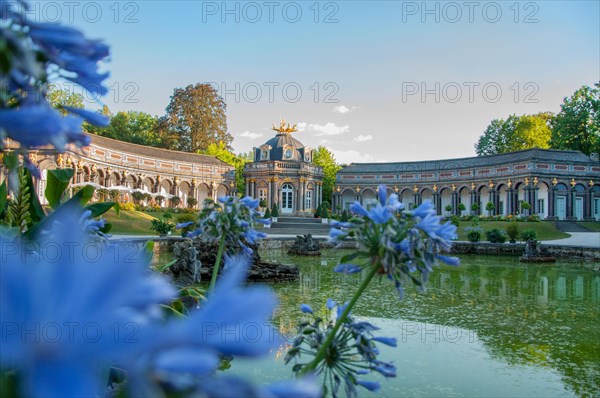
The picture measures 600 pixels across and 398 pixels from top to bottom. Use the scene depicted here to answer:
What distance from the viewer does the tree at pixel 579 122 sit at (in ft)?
120

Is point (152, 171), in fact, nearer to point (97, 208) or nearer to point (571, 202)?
point (571, 202)

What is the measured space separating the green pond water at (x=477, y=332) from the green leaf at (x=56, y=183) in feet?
4.11

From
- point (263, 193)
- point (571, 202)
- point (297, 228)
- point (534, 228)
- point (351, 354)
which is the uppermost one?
point (263, 193)

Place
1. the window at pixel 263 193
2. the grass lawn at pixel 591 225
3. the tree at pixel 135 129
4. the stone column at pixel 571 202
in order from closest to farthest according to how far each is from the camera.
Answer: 1. the grass lawn at pixel 591 225
2. the stone column at pixel 571 202
3. the window at pixel 263 193
4. the tree at pixel 135 129

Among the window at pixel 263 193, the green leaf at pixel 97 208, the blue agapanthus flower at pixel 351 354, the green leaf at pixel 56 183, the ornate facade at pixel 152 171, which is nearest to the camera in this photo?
the blue agapanthus flower at pixel 351 354

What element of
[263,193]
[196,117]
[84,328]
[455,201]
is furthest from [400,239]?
[196,117]

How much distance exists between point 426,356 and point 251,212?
147 inches

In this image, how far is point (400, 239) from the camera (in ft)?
3.80

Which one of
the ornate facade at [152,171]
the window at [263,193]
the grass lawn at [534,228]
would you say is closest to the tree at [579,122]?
the grass lawn at [534,228]

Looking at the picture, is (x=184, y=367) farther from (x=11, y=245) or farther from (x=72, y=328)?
(x=11, y=245)

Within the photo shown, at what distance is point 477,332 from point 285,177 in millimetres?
34647

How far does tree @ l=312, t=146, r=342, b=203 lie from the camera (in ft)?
152

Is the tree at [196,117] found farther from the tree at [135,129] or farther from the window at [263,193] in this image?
the window at [263,193]

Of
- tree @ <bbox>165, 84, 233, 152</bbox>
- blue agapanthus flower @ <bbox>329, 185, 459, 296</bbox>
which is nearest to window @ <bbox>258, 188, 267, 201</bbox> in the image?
tree @ <bbox>165, 84, 233, 152</bbox>
